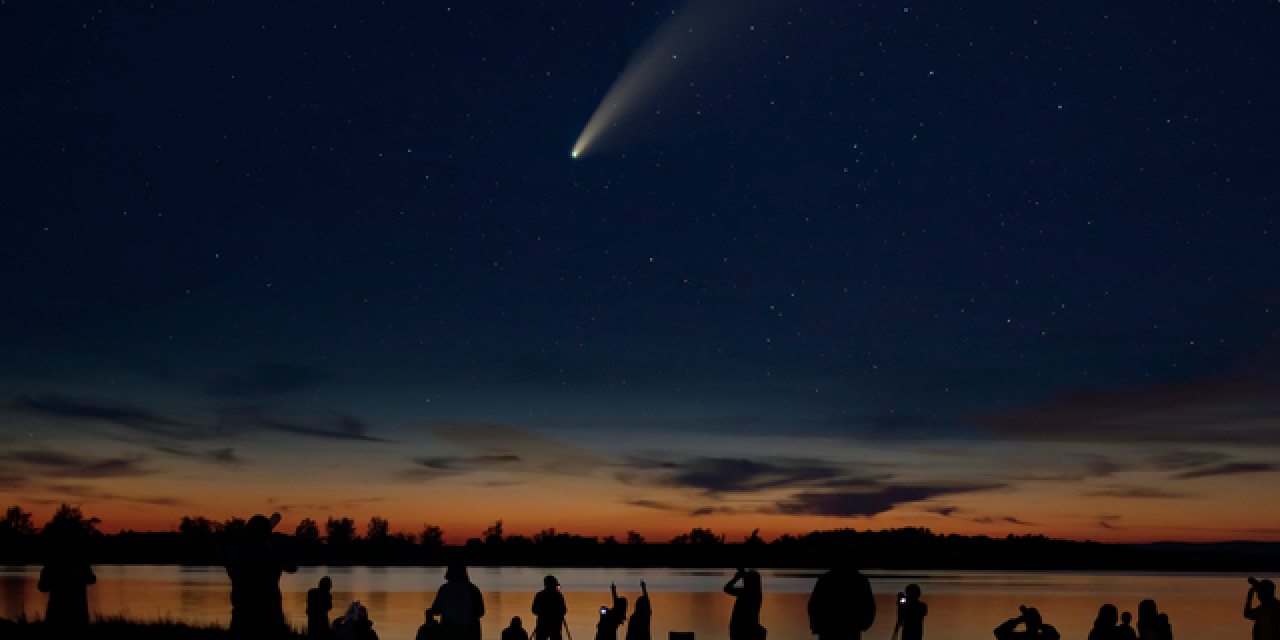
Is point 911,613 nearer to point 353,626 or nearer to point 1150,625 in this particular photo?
point 1150,625

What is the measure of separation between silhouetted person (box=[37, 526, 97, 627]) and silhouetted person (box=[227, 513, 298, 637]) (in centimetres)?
344

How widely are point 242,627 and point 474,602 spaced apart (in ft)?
8.85

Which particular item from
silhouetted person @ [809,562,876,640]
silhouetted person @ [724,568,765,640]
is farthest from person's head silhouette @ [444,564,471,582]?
silhouetted person @ [809,562,876,640]

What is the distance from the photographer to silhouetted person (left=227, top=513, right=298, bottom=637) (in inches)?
538

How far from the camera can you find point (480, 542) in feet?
50.2

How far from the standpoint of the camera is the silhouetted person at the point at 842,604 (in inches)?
456

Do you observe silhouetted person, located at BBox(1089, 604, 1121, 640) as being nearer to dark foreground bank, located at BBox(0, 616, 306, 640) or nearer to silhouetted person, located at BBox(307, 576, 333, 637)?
silhouetted person, located at BBox(307, 576, 333, 637)

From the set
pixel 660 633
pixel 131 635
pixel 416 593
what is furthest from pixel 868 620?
pixel 416 593

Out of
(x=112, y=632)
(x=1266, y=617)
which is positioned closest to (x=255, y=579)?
(x=112, y=632)

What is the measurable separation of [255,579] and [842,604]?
6785mm

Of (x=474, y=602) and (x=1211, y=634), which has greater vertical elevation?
(x=474, y=602)

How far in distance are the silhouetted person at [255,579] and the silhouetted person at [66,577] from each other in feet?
11.3

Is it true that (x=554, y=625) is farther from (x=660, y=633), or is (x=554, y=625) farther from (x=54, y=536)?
(x=660, y=633)

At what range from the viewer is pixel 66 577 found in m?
16.0
